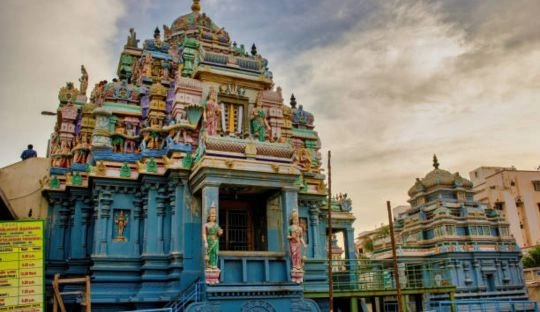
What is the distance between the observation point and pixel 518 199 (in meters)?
54.6

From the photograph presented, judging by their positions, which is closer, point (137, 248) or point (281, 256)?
point (281, 256)

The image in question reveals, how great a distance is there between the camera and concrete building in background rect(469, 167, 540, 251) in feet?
178

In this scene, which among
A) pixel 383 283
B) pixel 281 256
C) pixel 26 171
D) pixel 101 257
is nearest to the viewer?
pixel 281 256

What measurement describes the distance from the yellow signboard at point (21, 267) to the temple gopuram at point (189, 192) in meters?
4.00

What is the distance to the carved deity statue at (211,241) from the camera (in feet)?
40.5

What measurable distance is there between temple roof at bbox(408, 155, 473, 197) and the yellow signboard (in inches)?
1190

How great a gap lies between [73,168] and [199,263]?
6650 mm

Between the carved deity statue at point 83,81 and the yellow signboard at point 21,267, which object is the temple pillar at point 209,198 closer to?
the yellow signboard at point 21,267

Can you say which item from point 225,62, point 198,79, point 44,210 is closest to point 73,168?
point 44,210

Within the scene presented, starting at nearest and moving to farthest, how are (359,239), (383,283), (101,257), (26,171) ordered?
(101,257)
(383,283)
(26,171)
(359,239)

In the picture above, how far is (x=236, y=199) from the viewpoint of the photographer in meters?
15.3

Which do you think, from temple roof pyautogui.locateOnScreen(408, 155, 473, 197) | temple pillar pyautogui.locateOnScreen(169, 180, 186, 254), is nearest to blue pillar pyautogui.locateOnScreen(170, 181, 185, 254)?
temple pillar pyautogui.locateOnScreen(169, 180, 186, 254)

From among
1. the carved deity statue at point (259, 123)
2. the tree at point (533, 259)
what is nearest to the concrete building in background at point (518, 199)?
the tree at point (533, 259)

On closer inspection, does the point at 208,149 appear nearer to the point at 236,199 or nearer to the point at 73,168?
the point at 236,199
